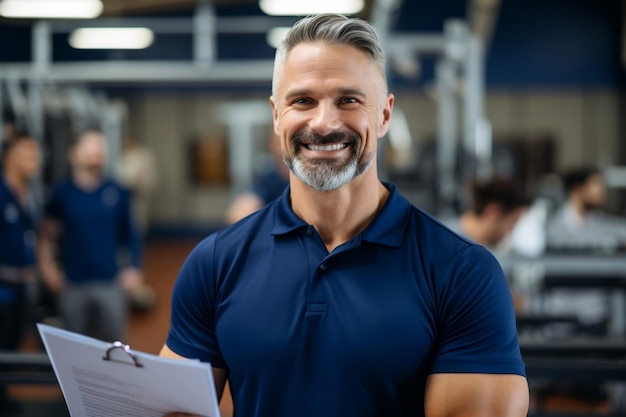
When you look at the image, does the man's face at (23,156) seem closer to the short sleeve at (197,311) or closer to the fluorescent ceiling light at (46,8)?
the short sleeve at (197,311)

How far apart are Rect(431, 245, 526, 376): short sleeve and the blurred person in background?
3505mm

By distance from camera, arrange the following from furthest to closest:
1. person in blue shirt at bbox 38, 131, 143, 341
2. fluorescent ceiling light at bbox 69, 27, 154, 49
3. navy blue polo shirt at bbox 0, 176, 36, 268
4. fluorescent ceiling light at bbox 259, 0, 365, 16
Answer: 1. fluorescent ceiling light at bbox 69, 27, 154, 49
2. fluorescent ceiling light at bbox 259, 0, 365, 16
3. person in blue shirt at bbox 38, 131, 143, 341
4. navy blue polo shirt at bbox 0, 176, 36, 268

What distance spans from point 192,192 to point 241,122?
197 cm

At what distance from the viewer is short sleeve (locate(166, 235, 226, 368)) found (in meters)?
1.36

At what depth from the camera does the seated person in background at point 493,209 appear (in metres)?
3.66

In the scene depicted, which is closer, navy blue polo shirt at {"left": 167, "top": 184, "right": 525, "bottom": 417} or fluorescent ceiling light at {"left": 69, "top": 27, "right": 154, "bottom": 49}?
navy blue polo shirt at {"left": 167, "top": 184, "right": 525, "bottom": 417}

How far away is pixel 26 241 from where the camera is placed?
14.9 feet

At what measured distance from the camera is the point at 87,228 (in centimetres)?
459

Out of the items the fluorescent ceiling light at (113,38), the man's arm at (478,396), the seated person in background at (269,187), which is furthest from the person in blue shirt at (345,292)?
the fluorescent ceiling light at (113,38)

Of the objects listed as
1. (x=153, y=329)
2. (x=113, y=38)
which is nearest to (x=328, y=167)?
(x=153, y=329)

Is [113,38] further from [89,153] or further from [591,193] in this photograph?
[591,193]

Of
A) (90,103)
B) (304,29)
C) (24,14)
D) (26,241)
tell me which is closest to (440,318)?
(304,29)

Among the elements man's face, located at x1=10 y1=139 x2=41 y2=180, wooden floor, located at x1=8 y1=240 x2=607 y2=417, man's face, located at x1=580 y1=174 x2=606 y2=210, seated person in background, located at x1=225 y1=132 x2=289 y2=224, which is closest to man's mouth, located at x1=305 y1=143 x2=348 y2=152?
wooden floor, located at x1=8 y1=240 x2=607 y2=417

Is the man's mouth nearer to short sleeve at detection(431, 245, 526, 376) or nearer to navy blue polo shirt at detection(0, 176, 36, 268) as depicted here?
short sleeve at detection(431, 245, 526, 376)
